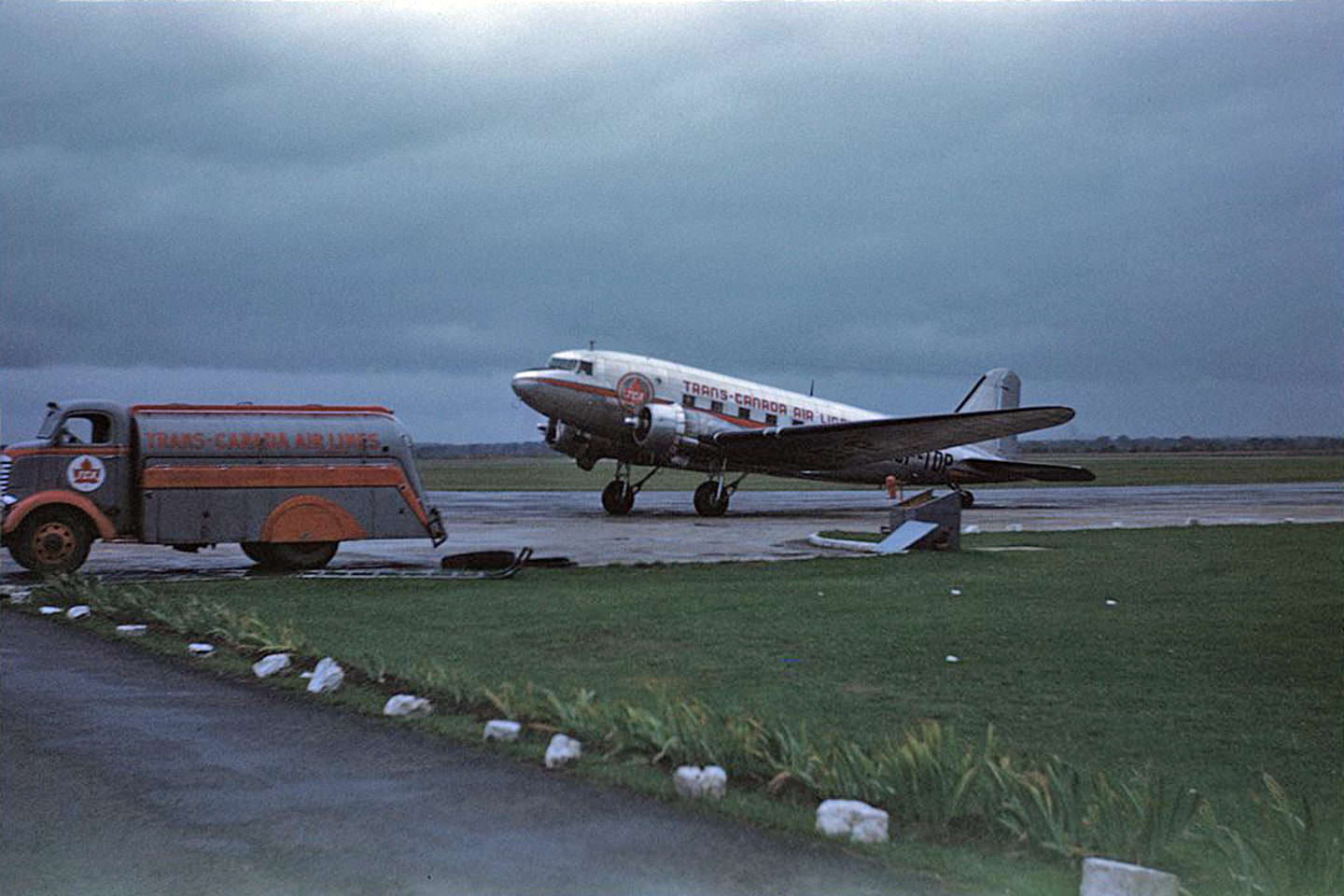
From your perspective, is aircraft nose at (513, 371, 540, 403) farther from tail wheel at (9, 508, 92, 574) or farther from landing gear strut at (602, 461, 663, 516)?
tail wheel at (9, 508, 92, 574)

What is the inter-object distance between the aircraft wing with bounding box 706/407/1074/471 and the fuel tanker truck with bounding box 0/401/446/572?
1507 centimetres

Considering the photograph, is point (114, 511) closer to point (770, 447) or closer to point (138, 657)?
point (138, 657)

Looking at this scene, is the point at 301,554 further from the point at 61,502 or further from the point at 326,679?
the point at 326,679

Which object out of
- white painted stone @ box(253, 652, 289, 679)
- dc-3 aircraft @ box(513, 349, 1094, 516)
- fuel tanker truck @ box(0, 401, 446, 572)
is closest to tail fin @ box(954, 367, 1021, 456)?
dc-3 aircraft @ box(513, 349, 1094, 516)

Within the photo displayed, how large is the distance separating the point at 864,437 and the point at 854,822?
28.0 m

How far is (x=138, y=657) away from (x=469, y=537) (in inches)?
533

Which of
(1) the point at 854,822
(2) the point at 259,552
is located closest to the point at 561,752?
(1) the point at 854,822

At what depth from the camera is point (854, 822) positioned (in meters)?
5.63

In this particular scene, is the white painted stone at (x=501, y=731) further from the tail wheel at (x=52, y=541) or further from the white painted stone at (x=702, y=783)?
the tail wheel at (x=52, y=541)

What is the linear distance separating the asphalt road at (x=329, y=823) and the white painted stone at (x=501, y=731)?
0.62 feet

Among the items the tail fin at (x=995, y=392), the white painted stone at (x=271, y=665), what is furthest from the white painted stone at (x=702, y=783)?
the tail fin at (x=995, y=392)

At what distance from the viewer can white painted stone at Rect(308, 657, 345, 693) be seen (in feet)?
29.5

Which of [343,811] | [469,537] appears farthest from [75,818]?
[469,537]

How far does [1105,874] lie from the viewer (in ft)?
15.5
